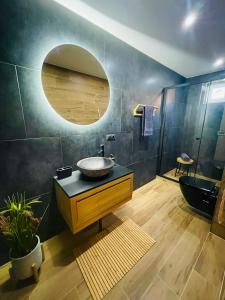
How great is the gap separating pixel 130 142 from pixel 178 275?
1.60 meters

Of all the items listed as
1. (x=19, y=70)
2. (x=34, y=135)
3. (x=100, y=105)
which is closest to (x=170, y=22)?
(x=100, y=105)

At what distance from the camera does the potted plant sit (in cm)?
100

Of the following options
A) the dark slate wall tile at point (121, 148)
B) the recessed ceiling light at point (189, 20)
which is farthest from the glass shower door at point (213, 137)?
the dark slate wall tile at point (121, 148)

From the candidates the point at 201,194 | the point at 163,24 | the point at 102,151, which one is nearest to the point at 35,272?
the point at 102,151

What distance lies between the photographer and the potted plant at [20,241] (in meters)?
1.00

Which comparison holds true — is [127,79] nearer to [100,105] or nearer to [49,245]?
[100,105]

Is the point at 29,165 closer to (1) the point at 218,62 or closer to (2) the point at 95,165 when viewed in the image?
(2) the point at 95,165

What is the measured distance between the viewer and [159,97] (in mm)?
2488

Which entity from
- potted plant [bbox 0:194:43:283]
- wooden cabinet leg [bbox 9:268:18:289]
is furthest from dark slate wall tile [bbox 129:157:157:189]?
wooden cabinet leg [bbox 9:268:18:289]

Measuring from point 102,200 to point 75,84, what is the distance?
123 centimetres

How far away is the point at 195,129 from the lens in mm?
3082

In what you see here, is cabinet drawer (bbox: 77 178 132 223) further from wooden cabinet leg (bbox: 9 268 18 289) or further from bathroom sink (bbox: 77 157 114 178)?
wooden cabinet leg (bbox: 9 268 18 289)

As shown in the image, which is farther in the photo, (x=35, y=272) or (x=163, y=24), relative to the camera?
(x=163, y=24)

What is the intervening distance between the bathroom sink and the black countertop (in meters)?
0.06
